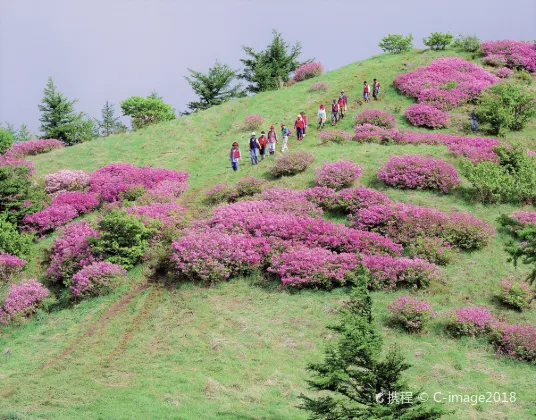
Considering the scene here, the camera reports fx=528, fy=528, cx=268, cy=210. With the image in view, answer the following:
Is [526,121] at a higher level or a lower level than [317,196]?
higher

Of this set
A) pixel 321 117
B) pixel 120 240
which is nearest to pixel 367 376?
pixel 120 240

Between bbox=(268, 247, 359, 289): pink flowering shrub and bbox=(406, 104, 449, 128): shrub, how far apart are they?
18.7 m

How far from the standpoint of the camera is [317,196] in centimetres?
2609

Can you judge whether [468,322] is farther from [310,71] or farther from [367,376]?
[310,71]

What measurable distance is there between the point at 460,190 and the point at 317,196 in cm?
740

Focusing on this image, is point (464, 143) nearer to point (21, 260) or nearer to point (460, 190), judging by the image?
point (460, 190)

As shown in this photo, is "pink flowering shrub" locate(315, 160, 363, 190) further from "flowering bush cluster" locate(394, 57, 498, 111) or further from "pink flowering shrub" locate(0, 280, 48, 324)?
"flowering bush cluster" locate(394, 57, 498, 111)

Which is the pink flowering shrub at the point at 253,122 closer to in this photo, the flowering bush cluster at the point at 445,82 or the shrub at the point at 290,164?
the shrub at the point at 290,164

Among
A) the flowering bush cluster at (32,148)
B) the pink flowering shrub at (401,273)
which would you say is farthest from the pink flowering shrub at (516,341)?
the flowering bush cluster at (32,148)

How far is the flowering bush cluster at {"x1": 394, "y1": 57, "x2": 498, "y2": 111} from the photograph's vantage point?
39344 mm

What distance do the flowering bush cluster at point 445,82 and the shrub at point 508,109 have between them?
3.04 meters

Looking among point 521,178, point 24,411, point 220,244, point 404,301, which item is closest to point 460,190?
point 521,178

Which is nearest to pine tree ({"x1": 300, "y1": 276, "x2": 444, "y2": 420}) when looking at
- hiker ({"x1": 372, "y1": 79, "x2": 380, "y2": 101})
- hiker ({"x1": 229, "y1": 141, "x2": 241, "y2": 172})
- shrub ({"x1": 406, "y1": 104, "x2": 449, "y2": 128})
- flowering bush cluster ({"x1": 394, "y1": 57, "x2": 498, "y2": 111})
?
hiker ({"x1": 229, "y1": 141, "x2": 241, "y2": 172})

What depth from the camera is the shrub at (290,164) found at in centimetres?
2947
